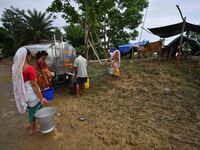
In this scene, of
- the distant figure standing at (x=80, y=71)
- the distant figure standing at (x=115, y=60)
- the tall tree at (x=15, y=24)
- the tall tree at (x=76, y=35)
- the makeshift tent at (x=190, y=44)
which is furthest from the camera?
the tall tree at (x=15, y=24)

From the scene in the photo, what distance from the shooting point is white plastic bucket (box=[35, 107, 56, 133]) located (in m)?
3.56

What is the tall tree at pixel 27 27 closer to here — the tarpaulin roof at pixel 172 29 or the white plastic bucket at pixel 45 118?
the tarpaulin roof at pixel 172 29

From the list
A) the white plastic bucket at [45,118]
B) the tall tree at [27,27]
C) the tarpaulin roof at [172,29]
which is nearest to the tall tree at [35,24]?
the tall tree at [27,27]

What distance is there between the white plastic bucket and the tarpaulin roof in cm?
752

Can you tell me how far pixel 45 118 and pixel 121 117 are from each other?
1.93m

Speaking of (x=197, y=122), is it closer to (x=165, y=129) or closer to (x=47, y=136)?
(x=165, y=129)

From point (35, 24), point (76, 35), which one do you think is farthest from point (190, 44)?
point (35, 24)

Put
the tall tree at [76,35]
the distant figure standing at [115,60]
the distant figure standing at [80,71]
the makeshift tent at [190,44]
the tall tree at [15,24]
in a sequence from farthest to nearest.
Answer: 1. the tall tree at [15,24]
2. the tall tree at [76,35]
3. the makeshift tent at [190,44]
4. the distant figure standing at [115,60]
5. the distant figure standing at [80,71]

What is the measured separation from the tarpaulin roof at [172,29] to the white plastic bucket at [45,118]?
24.7ft

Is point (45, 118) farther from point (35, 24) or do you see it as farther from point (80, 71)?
point (35, 24)

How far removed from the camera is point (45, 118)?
3562 millimetres

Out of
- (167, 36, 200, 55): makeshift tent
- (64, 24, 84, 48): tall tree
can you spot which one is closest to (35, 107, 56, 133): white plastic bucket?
(167, 36, 200, 55): makeshift tent

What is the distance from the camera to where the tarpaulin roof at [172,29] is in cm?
893

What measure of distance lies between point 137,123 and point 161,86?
324 cm
